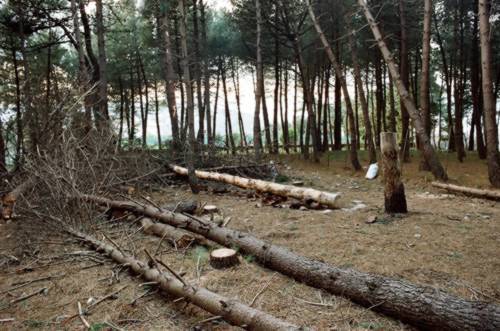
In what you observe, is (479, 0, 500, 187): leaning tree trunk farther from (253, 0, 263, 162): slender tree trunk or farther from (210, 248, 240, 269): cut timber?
(210, 248, 240, 269): cut timber

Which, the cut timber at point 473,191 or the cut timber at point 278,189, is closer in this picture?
the cut timber at point 278,189

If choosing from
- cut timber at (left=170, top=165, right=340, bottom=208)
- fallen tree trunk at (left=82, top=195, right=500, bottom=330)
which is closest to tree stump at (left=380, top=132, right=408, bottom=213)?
cut timber at (left=170, top=165, right=340, bottom=208)

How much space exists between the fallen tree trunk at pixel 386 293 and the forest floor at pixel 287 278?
92 mm

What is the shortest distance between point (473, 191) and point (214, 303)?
276 inches

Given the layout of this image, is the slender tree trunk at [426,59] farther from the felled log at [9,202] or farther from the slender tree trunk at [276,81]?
the felled log at [9,202]

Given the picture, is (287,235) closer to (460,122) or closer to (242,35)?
(460,122)

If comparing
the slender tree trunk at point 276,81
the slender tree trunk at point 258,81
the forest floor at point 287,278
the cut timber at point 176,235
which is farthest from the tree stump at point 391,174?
the slender tree trunk at point 276,81

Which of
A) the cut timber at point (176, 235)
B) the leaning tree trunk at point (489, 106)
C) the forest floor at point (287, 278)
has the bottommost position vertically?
the forest floor at point (287, 278)

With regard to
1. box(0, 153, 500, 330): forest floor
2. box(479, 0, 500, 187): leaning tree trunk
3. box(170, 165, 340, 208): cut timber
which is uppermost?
box(479, 0, 500, 187): leaning tree trunk

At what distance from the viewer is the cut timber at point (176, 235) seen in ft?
15.0

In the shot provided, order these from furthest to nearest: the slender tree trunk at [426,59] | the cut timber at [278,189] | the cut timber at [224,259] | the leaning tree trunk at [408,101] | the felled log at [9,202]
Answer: the slender tree trunk at [426,59]
the leaning tree trunk at [408,101]
the cut timber at [278,189]
the felled log at [9,202]
the cut timber at [224,259]

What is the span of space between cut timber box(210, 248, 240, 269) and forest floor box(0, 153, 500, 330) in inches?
3.3

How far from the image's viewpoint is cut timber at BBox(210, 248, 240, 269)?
3762mm

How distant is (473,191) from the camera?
23.7ft
